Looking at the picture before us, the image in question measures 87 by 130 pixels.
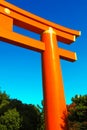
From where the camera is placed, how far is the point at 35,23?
9742 millimetres

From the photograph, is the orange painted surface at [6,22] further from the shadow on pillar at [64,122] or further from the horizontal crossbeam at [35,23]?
the shadow on pillar at [64,122]

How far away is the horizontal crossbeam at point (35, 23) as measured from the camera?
9.21m

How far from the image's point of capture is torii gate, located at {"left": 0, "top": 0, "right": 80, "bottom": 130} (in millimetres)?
8508

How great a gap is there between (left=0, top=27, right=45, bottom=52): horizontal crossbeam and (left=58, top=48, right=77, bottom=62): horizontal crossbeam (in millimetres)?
701

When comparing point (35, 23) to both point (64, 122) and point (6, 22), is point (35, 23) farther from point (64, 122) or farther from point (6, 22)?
point (64, 122)

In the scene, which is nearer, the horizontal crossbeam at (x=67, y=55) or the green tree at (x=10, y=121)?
the horizontal crossbeam at (x=67, y=55)

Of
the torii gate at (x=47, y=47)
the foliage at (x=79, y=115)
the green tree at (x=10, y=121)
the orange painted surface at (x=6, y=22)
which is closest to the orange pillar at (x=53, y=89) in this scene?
the torii gate at (x=47, y=47)

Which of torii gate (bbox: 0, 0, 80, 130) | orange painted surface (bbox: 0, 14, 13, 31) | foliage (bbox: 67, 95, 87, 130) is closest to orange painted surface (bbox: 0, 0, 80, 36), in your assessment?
torii gate (bbox: 0, 0, 80, 130)

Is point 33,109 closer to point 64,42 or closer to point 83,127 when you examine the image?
point 64,42

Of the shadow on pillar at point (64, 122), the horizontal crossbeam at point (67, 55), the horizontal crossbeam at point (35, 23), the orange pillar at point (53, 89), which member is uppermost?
the horizontal crossbeam at point (35, 23)

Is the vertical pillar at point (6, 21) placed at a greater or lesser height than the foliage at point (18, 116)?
greater

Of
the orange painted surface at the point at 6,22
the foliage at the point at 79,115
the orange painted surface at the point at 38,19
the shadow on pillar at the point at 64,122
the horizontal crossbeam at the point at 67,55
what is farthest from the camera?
the horizontal crossbeam at the point at 67,55

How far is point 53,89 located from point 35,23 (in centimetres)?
241

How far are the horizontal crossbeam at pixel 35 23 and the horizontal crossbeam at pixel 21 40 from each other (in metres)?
0.62
